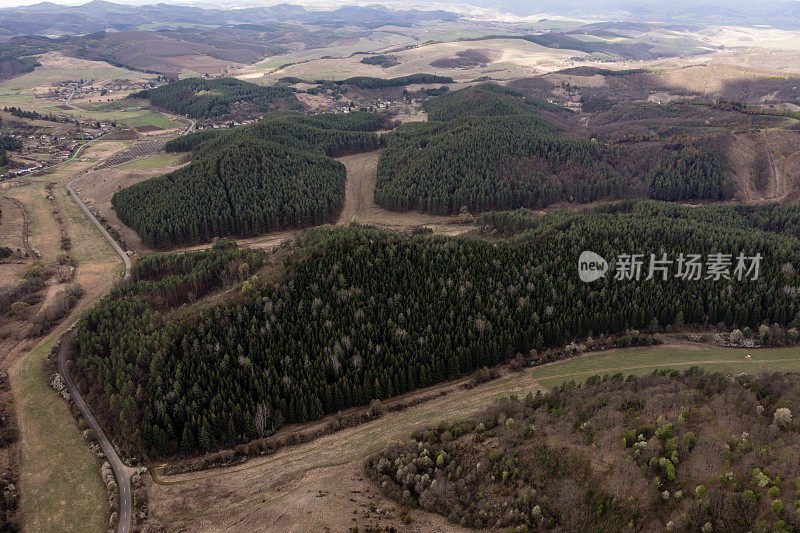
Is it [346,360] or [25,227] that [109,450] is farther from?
[25,227]

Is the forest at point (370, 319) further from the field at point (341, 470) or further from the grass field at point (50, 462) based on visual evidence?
the grass field at point (50, 462)

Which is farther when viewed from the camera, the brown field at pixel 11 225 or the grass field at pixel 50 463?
the brown field at pixel 11 225

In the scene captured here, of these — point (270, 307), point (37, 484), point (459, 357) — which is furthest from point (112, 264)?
point (459, 357)

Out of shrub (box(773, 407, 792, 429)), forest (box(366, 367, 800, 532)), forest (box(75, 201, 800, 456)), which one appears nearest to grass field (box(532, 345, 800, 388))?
forest (box(75, 201, 800, 456))

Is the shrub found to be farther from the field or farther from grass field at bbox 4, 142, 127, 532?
grass field at bbox 4, 142, 127, 532

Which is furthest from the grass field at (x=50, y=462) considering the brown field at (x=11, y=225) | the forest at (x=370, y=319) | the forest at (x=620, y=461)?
the brown field at (x=11, y=225)

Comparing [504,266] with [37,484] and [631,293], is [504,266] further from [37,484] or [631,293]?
[37,484]
